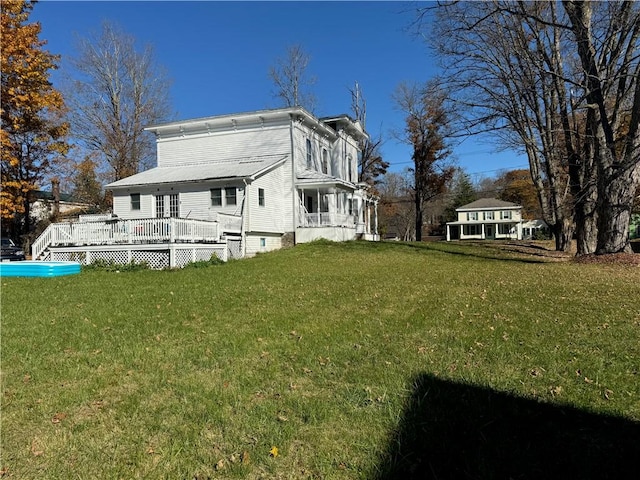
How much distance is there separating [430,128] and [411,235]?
2473 cm

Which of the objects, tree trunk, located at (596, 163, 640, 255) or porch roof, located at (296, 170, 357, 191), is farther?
porch roof, located at (296, 170, 357, 191)

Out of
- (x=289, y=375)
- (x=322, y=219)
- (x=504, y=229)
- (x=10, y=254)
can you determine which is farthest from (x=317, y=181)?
(x=504, y=229)

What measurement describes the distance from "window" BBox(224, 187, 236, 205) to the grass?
12.6 meters

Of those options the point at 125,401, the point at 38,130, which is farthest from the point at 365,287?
the point at 38,130

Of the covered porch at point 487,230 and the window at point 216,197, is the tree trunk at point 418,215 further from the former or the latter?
the covered porch at point 487,230

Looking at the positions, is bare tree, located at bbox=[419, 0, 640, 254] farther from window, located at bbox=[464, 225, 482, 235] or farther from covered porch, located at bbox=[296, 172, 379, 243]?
window, located at bbox=[464, 225, 482, 235]

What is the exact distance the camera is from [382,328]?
541cm

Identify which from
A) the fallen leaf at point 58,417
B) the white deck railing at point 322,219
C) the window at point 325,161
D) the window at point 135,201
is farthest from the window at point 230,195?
the fallen leaf at point 58,417

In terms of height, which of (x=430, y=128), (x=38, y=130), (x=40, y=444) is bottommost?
(x=40, y=444)

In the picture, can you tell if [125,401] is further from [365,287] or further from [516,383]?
[365,287]

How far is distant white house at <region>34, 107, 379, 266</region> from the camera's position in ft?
65.5

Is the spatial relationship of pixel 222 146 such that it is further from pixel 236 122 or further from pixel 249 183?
pixel 249 183

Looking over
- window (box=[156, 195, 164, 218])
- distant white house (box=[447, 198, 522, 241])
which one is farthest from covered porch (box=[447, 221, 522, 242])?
window (box=[156, 195, 164, 218])

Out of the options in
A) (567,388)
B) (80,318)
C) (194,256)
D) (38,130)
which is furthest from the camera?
(38,130)
